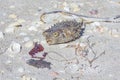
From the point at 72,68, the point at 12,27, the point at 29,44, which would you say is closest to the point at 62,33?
the point at 29,44

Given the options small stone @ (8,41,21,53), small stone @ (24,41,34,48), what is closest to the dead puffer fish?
small stone @ (24,41,34,48)

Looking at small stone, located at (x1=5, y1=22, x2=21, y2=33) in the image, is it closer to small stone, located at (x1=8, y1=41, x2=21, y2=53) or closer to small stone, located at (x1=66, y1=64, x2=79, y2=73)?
small stone, located at (x1=8, y1=41, x2=21, y2=53)

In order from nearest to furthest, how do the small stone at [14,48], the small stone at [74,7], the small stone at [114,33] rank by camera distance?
the small stone at [14,48]
the small stone at [114,33]
the small stone at [74,7]

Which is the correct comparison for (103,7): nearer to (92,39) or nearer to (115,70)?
(92,39)

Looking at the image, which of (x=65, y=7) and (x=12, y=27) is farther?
(x=65, y=7)

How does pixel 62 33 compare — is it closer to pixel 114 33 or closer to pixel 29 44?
pixel 29 44

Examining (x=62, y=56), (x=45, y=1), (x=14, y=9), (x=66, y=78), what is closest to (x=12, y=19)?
(x=14, y=9)

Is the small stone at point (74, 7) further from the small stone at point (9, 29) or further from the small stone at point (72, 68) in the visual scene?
the small stone at point (72, 68)

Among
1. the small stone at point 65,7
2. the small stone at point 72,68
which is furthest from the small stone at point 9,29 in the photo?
the small stone at point 72,68
